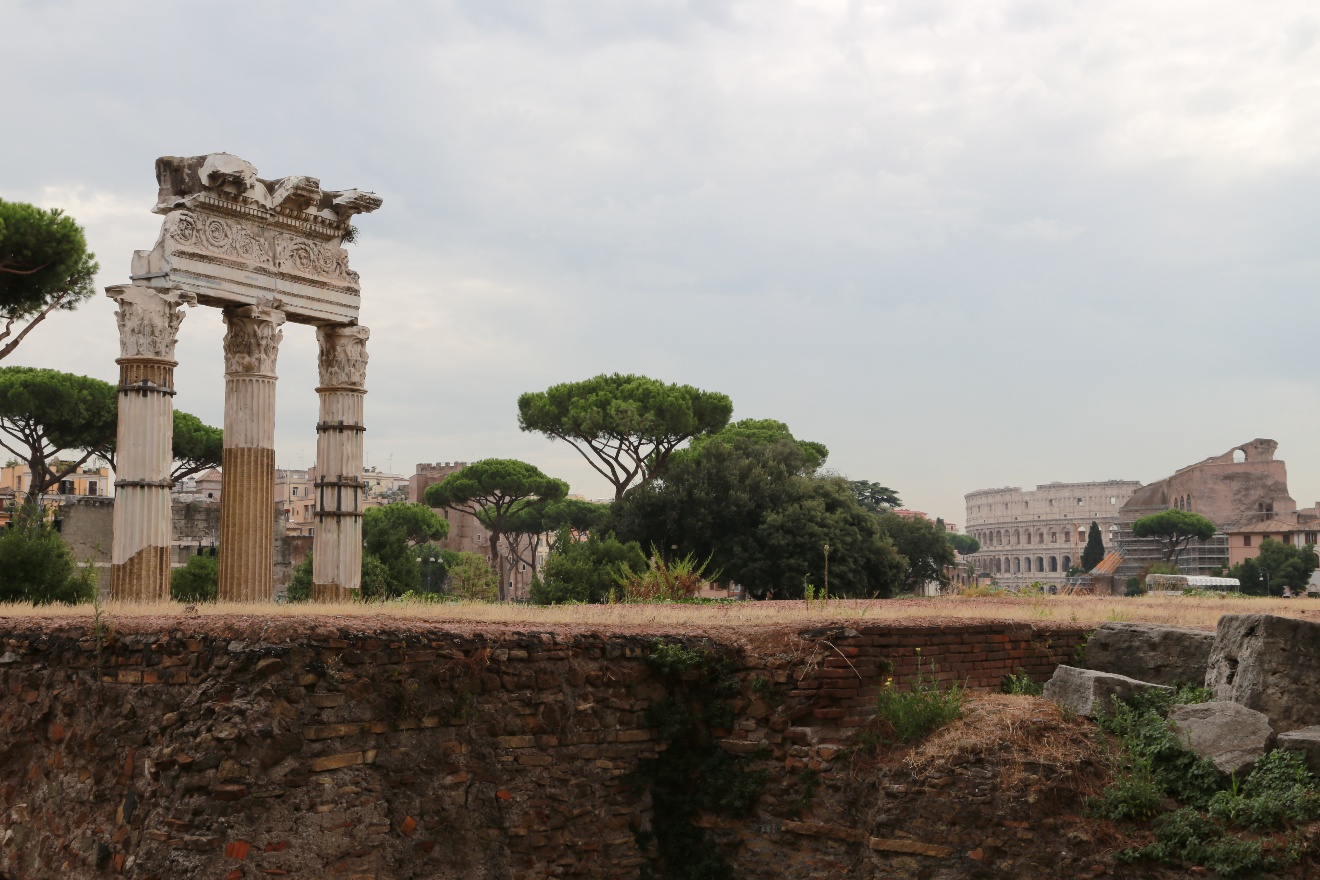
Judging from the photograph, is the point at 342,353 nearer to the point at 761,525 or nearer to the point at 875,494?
the point at 761,525

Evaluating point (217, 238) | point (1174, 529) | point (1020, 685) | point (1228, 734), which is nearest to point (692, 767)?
point (1020, 685)

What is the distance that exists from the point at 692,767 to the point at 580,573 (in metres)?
14.2

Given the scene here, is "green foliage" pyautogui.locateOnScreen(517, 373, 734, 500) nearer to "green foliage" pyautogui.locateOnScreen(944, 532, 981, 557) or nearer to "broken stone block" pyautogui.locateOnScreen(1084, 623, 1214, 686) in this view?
"broken stone block" pyautogui.locateOnScreen(1084, 623, 1214, 686)

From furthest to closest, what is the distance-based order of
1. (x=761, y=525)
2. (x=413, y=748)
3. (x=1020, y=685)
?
(x=761, y=525)
(x=1020, y=685)
(x=413, y=748)

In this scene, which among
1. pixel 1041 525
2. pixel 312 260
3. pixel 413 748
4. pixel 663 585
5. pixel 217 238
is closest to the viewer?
pixel 413 748

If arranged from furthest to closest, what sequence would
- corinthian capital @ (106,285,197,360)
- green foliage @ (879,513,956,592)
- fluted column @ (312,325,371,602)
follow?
green foliage @ (879,513,956,592)
fluted column @ (312,325,371,602)
corinthian capital @ (106,285,197,360)

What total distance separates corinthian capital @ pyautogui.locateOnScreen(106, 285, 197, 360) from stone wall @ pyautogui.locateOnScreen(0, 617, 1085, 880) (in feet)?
21.5

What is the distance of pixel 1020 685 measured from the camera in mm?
9828

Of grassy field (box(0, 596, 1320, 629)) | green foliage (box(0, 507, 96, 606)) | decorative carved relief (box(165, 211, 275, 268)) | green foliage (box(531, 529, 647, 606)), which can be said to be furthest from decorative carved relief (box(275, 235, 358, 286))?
green foliage (box(531, 529, 647, 606))

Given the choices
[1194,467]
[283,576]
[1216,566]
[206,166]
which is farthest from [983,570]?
[206,166]

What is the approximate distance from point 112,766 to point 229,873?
4.38 feet

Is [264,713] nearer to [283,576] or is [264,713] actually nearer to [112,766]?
[112,766]

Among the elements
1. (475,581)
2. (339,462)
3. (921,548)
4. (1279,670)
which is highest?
(339,462)

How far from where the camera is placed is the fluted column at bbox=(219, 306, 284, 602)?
16109 mm
